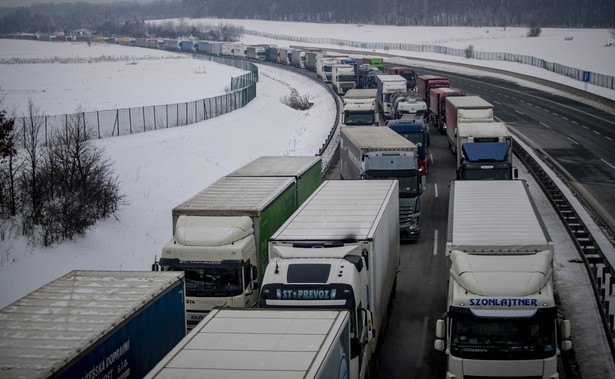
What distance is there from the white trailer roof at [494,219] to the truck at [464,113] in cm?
1515

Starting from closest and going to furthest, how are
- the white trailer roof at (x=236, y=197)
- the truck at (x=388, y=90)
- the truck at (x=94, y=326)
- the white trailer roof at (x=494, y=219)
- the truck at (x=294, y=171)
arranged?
the truck at (x=94, y=326), the white trailer roof at (x=494, y=219), the white trailer roof at (x=236, y=197), the truck at (x=294, y=171), the truck at (x=388, y=90)

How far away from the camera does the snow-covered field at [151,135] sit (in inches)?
997

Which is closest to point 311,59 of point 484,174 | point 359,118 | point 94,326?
point 359,118

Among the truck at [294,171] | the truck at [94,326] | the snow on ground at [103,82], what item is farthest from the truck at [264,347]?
the snow on ground at [103,82]

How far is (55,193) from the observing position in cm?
2923

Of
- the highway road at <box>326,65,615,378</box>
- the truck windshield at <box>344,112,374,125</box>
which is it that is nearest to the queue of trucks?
the highway road at <box>326,65,615,378</box>

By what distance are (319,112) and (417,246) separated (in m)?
38.9

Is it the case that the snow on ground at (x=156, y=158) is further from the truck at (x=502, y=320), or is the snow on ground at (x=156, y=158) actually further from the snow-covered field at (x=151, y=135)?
the truck at (x=502, y=320)

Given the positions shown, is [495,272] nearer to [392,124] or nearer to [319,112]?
[392,124]

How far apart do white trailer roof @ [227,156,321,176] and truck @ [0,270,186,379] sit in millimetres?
9773

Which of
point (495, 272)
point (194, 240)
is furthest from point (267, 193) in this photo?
point (495, 272)

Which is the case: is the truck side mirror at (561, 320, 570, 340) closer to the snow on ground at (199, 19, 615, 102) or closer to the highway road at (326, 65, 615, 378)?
the highway road at (326, 65, 615, 378)

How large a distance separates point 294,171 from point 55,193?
36.3ft

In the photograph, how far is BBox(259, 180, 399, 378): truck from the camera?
13.7 metres
